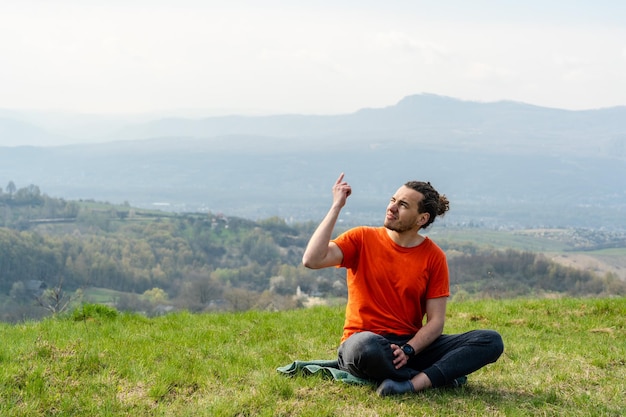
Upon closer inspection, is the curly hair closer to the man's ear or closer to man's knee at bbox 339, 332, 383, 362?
the man's ear

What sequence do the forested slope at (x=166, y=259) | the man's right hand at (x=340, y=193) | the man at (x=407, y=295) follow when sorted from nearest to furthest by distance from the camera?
the man's right hand at (x=340, y=193) → the man at (x=407, y=295) → the forested slope at (x=166, y=259)

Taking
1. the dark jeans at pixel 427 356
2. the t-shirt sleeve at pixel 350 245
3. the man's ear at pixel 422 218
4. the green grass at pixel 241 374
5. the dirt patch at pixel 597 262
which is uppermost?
the man's ear at pixel 422 218

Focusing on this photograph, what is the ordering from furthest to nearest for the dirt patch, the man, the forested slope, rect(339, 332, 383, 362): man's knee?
1. the dirt patch
2. the forested slope
3. the man
4. rect(339, 332, 383, 362): man's knee

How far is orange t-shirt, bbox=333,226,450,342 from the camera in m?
6.69

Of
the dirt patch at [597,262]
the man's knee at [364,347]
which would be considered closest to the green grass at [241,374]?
the man's knee at [364,347]

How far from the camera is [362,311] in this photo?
22.2ft

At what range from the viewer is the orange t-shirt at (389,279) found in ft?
21.9

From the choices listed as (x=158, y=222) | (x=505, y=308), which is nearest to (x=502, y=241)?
(x=158, y=222)

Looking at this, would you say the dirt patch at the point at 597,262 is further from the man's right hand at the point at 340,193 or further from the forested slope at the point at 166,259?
the man's right hand at the point at 340,193

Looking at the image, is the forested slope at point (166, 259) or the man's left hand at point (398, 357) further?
the forested slope at point (166, 259)

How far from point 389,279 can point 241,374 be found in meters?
1.71

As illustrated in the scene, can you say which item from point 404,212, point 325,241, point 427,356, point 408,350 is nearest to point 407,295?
point 408,350

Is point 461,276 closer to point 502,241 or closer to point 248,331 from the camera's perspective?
point 248,331

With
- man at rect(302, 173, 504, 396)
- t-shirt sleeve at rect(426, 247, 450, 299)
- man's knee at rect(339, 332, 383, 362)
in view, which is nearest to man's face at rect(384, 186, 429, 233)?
man at rect(302, 173, 504, 396)
